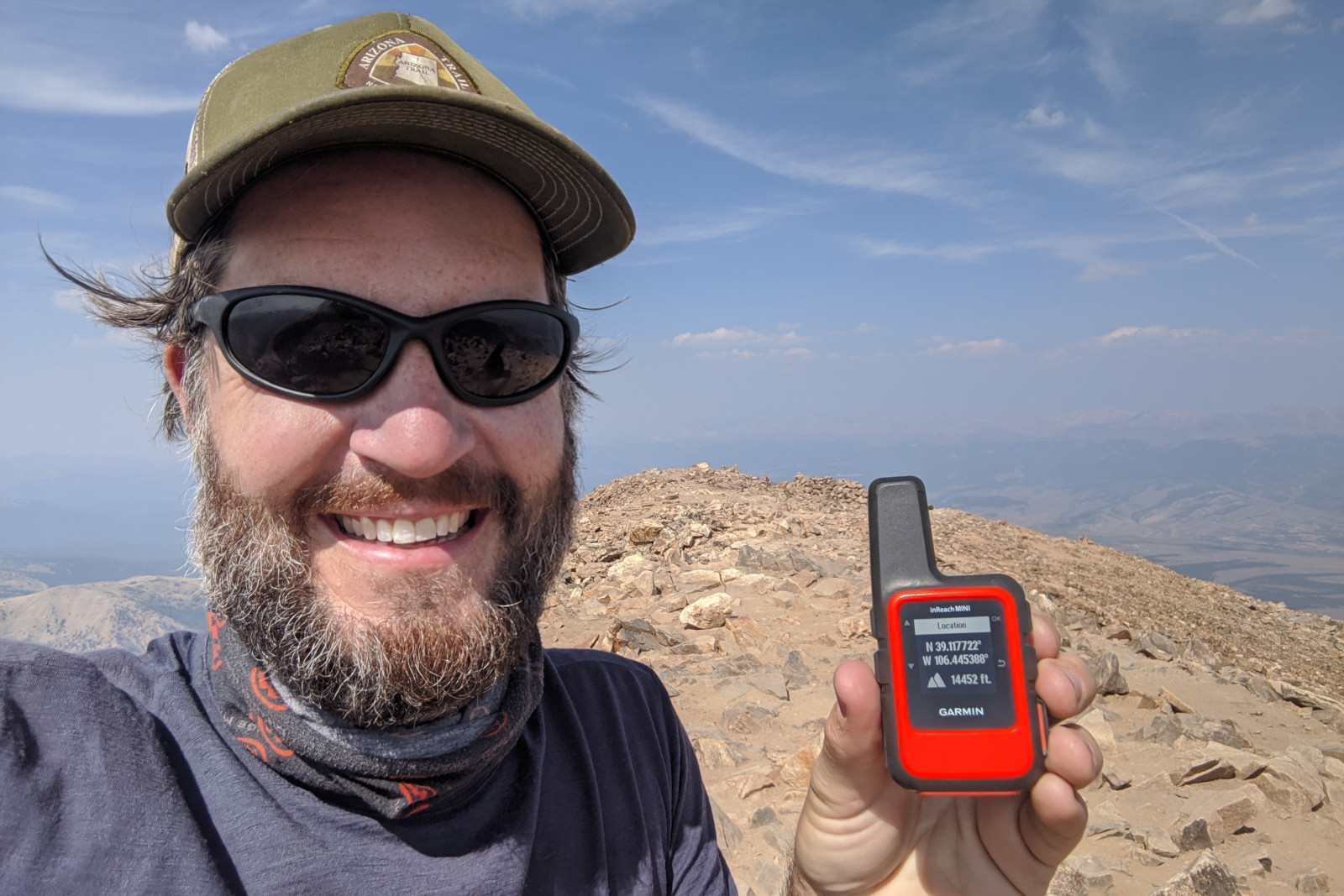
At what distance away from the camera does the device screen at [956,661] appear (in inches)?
70.4

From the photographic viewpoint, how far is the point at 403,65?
1.74 meters

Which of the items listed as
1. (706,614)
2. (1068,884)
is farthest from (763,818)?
(706,614)

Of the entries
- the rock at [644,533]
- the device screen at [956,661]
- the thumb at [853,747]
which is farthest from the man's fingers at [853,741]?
the rock at [644,533]

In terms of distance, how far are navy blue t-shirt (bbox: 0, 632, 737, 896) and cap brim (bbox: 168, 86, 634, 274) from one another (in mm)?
1037

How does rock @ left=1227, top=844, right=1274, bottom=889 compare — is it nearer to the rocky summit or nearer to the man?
the rocky summit

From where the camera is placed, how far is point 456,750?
1.66m

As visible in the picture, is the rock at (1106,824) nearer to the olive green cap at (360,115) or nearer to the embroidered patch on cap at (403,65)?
the olive green cap at (360,115)

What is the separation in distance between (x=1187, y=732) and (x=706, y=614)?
3.98m

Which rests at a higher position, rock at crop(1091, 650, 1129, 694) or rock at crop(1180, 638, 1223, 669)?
rock at crop(1091, 650, 1129, 694)

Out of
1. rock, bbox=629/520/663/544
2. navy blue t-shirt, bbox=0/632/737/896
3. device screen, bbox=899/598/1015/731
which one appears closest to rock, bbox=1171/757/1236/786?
A: device screen, bbox=899/598/1015/731

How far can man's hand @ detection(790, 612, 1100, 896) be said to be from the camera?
167 centimetres

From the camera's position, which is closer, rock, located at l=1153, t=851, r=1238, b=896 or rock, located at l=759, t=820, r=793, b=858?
rock, located at l=1153, t=851, r=1238, b=896

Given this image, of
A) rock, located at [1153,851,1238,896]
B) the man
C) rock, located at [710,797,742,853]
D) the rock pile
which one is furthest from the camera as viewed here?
the rock pile

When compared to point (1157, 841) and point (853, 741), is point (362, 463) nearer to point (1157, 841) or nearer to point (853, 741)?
point (853, 741)
